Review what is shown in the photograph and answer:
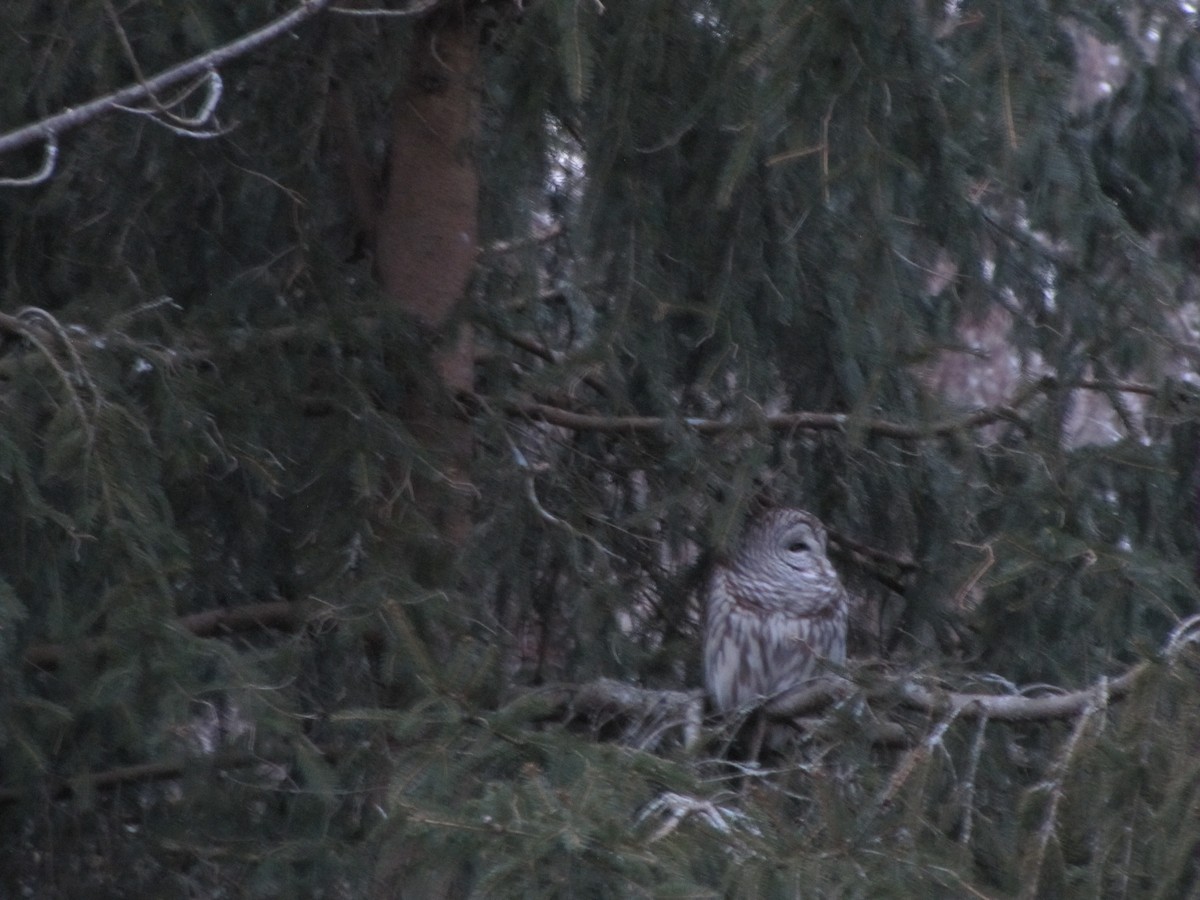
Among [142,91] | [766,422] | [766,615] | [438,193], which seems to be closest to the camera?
[142,91]

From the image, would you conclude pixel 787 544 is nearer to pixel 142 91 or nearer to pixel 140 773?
pixel 140 773

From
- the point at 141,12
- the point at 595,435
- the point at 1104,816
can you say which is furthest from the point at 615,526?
the point at 1104,816

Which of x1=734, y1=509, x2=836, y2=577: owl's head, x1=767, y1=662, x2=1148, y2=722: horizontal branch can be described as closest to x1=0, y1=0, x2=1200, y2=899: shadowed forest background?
x1=767, y1=662, x2=1148, y2=722: horizontal branch

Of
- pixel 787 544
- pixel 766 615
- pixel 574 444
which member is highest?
pixel 574 444

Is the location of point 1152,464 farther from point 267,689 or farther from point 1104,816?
point 267,689

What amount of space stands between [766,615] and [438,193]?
164 cm

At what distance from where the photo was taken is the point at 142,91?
12.0 ft

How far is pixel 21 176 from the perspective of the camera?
15.6 feet

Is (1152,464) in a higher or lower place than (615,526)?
higher

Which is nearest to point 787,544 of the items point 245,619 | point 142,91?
point 245,619

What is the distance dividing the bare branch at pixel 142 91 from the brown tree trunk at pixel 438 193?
0.98 metres

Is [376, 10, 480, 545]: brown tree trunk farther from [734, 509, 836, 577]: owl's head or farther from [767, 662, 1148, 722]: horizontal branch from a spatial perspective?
[767, 662, 1148, 722]: horizontal branch

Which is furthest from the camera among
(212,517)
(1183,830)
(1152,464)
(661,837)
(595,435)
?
(595,435)

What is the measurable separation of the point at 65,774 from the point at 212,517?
2.47 ft
